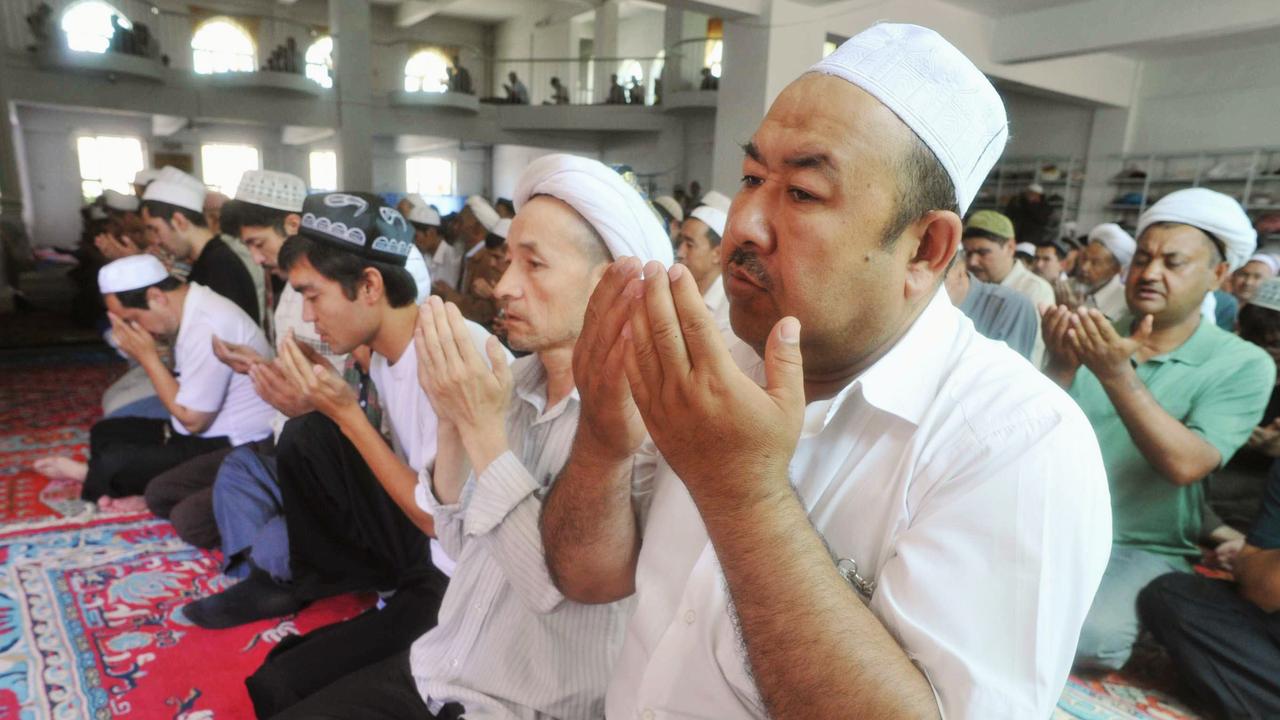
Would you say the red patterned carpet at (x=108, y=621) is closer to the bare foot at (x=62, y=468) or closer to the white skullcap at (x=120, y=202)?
the bare foot at (x=62, y=468)

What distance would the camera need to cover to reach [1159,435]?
2.18 meters

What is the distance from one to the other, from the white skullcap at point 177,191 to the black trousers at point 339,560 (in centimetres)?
300

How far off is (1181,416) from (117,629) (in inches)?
145

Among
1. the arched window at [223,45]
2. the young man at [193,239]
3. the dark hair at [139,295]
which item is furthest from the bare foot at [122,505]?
the arched window at [223,45]

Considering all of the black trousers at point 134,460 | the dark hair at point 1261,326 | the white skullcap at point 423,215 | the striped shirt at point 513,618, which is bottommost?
the black trousers at point 134,460

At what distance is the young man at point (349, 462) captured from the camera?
1913 millimetres

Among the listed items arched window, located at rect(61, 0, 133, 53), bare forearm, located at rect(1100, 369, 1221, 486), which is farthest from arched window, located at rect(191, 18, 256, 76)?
bare forearm, located at rect(1100, 369, 1221, 486)

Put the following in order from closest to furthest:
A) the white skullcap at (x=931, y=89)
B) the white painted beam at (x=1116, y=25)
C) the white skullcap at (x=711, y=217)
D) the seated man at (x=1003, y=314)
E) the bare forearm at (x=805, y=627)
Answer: the bare forearm at (x=805, y=627) < the white skullcap at (x=931, y=89) < the seated man at (x=1003, y=314) < the white skullcap at (x=711, y=217) < the white painted beam at (x=1116, y=25)

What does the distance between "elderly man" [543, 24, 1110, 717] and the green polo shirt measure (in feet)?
6.25

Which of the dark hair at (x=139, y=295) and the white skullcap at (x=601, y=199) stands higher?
the white skullcap at (x=601, y=199)

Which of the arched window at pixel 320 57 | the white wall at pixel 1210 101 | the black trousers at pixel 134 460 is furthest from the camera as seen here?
the arched window at pixel 320 57

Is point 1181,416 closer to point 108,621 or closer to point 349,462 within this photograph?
point 349,462

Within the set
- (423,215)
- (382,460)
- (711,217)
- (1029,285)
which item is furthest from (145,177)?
(1029,285)

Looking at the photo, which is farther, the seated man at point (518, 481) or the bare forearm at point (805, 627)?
the seated man at point (518, 481)
